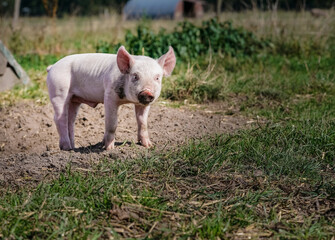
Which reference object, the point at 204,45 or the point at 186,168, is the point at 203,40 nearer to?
the point at 204,45

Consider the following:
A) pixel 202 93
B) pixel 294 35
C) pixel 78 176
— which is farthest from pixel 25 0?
pixel 78 176

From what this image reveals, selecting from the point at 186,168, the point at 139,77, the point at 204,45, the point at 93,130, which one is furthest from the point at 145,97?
the point at 204,45

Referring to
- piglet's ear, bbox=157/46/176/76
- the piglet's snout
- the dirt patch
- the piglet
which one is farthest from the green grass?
piglet's ear, bbox=157/46/176/76

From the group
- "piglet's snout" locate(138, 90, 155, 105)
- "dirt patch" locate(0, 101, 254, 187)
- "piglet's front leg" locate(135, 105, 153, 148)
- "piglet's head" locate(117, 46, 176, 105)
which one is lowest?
"dirt patch" locate(0, 101, 254, 187)

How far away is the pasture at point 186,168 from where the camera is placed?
7.48ft

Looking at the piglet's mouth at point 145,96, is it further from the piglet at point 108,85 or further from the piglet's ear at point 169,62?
the piglet's ear at point 169,62

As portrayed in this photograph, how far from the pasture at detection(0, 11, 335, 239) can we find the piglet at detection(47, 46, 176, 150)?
0.95 feet

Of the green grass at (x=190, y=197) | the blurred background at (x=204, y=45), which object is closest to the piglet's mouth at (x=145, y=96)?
the green grass at (x=190, y=197)

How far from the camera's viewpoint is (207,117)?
4777 mm

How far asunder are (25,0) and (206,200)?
35.4m

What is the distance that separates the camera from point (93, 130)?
15.8ft

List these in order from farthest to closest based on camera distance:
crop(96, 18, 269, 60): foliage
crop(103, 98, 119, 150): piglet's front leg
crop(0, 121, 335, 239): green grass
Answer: crop(96, 18, 269, 60): foliage
crop(103, 98, 119, 150): piglet's front leg
crop(0, 121, 335, 239): green grass

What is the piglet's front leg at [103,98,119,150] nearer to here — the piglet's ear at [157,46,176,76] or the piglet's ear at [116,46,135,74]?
the piglet's ear at [116,46,135,74]

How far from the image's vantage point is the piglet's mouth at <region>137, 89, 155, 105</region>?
3211mm
